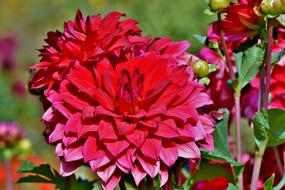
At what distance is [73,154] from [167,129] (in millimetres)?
95

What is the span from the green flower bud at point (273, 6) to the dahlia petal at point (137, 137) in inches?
7.3

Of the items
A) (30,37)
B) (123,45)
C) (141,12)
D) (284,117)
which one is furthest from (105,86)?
(30,37)

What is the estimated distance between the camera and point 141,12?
3.60 metres

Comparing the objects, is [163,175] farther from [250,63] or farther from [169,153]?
[250,63]

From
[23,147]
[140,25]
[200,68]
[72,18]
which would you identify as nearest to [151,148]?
[200,68]

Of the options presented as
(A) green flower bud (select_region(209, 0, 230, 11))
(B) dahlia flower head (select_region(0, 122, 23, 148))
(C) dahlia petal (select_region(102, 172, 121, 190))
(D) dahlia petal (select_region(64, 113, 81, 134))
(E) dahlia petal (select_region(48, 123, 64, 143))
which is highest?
(A) green flower bud (select_region(209, 0, 230, 11))

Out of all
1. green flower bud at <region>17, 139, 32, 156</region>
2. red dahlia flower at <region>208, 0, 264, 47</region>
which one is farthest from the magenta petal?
green flower bud at <region>17, 139, 32, 156</region>

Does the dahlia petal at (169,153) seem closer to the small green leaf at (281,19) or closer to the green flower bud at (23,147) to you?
the small green leaf at (281,19)

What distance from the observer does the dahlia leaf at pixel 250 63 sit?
828 mm

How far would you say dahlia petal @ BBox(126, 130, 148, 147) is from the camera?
70cm

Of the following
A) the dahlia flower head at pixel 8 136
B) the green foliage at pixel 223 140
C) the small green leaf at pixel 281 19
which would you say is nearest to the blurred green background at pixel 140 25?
the dahlia flower head at pixel 8 136

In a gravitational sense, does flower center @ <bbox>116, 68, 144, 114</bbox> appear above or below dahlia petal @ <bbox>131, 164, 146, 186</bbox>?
above

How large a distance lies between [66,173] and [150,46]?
0.18 meters

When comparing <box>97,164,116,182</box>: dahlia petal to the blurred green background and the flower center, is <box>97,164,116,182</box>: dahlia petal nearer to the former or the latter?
the flower center
